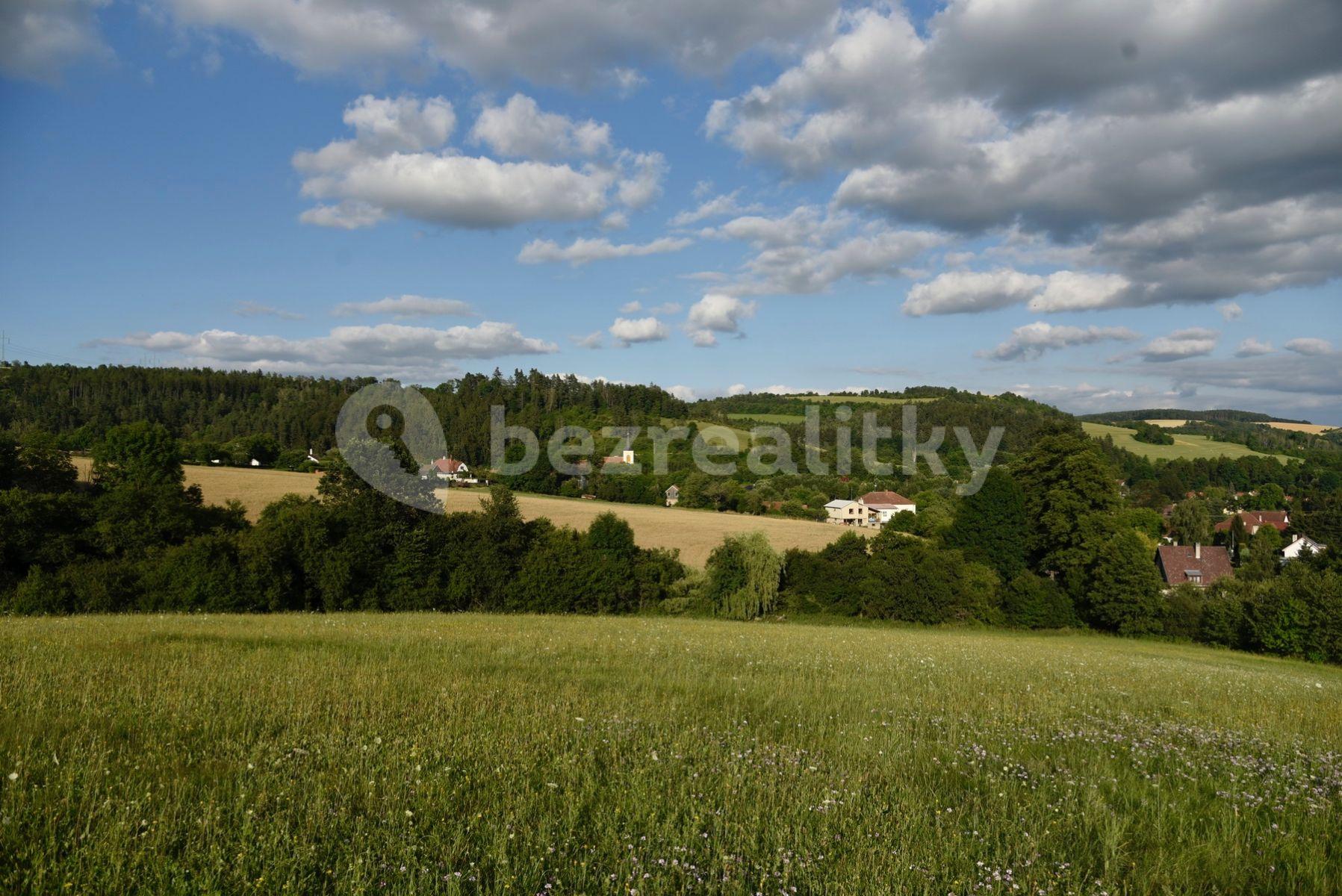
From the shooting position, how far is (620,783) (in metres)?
5.87

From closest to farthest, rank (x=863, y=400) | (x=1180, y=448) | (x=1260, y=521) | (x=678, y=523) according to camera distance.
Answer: (x=678, y=523), (x=1260, y=521), (x=1180, y=448), (x=863, y=400)

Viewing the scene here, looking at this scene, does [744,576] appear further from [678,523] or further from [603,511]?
[678,523]

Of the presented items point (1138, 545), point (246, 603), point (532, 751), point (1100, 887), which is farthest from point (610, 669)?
point (1138, 545)

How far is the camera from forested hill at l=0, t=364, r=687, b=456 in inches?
3878

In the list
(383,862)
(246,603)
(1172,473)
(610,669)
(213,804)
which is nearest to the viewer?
(383,862)

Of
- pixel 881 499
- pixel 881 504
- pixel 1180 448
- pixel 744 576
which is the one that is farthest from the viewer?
pixel 1180 448

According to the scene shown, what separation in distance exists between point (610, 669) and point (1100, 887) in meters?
8.64

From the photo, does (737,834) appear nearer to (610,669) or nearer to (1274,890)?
(1274,890)

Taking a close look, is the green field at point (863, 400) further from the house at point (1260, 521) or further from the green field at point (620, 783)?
the green field at point (620, 783)

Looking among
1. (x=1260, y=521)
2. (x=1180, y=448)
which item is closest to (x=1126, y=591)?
(x=1260, y=521)

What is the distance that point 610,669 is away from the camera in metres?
12.3

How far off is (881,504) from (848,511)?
15.5 feet

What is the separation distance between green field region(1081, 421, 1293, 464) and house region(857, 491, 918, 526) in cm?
6758

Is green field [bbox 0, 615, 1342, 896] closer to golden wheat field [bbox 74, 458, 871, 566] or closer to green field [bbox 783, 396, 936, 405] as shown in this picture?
golden wheat field [bbox 74, 458, 871, 566]
